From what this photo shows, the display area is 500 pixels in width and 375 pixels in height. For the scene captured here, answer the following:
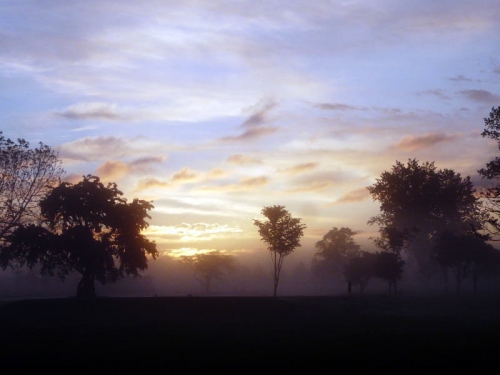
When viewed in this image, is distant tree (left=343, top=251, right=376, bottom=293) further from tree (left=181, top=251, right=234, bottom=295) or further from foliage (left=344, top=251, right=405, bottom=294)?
tree (left=181, top=251, right=234, bottom=295)

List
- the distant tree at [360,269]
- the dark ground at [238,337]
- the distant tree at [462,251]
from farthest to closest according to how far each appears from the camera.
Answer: the distant tree at [360,269]
the distant tree at [462,251]
the dark ground at [238,337]

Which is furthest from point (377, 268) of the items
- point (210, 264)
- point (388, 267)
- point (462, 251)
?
point (210, 264)

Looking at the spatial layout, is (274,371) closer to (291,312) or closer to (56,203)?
(291,312)

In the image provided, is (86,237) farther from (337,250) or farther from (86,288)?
(337,250)

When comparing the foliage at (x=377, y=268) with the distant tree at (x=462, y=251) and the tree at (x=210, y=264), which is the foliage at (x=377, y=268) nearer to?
the distant tree at (x=462, y=251)

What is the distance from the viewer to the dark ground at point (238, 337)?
23.7 metres

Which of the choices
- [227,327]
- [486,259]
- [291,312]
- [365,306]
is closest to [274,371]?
[227,327]

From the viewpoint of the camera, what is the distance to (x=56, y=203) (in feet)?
195

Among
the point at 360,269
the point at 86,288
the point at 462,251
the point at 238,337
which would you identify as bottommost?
the point at 238,337

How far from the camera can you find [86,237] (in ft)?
197

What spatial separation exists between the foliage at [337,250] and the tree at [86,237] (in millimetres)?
72038

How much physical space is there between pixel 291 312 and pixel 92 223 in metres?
25.8

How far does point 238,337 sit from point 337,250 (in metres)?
100

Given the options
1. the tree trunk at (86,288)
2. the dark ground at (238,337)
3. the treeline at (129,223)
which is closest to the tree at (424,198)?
the treeline at (129,223)
